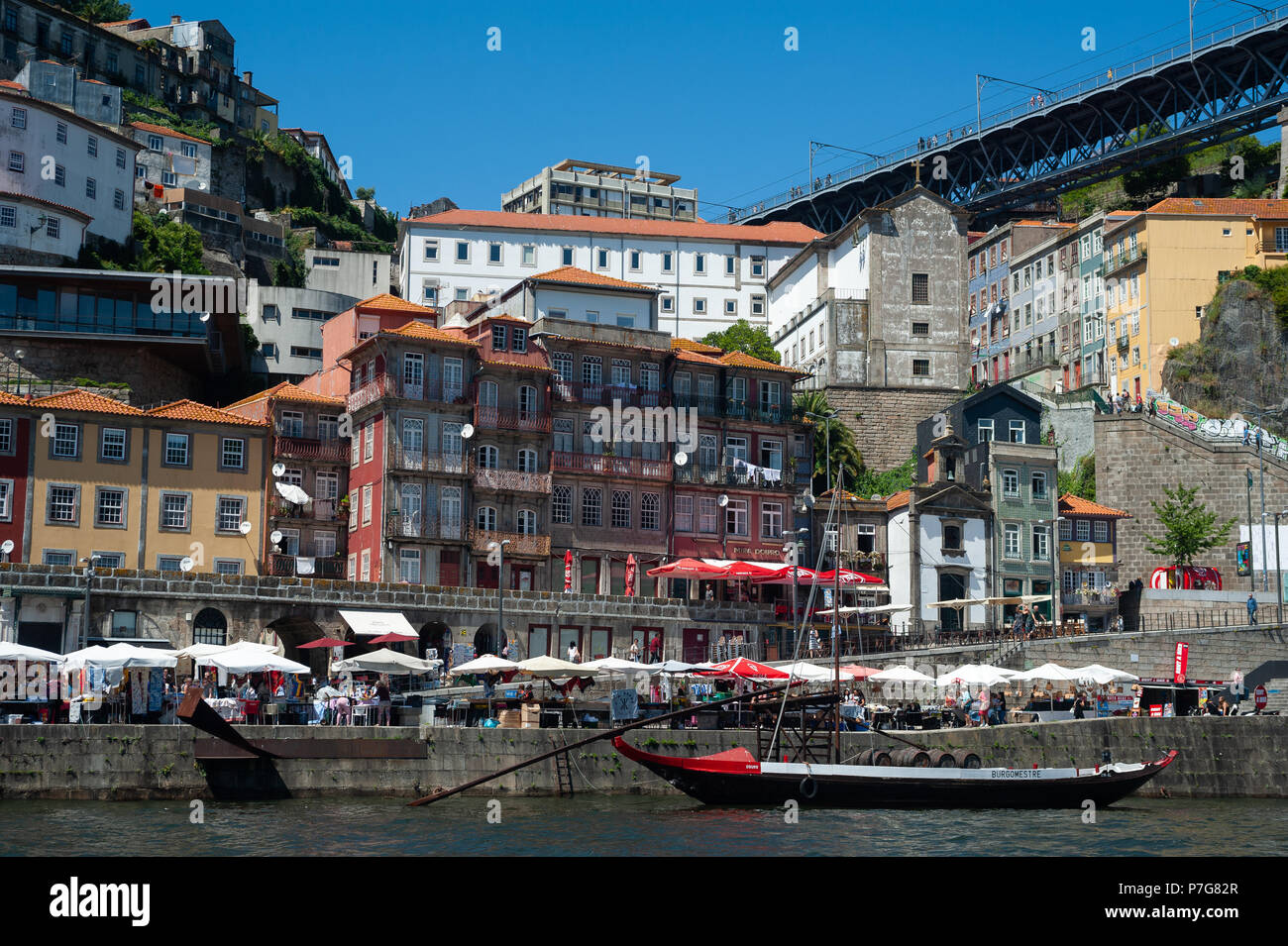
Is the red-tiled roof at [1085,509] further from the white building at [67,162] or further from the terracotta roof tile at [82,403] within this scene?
the white building at [67,162]

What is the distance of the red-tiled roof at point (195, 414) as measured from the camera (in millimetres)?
59219

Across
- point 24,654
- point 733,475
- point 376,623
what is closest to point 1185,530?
point 733,475

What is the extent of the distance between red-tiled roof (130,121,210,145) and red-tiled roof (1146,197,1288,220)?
63.0m

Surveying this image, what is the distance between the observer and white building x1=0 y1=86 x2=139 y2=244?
78.3m

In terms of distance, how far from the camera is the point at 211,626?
2105 inches

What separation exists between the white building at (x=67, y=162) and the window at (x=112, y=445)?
77.8 ft

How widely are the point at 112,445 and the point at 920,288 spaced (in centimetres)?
4763

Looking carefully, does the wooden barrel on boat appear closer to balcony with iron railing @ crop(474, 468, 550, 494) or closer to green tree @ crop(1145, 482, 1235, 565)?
balcony with iron railing @ crop(474, 468, 550, 494)

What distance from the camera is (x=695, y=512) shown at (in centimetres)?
6781

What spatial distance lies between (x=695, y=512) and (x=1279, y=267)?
38160 mm

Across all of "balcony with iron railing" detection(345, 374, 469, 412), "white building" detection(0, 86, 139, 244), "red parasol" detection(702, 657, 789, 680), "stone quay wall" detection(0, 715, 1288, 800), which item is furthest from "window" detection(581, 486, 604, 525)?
"white building" detection(0, 86, 139, 244)

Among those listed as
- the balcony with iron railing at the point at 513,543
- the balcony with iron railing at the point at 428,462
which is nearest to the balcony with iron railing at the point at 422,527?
the balcony with iron railing at the point at 513,543

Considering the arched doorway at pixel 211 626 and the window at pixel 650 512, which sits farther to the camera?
the window at pixel 650 512
